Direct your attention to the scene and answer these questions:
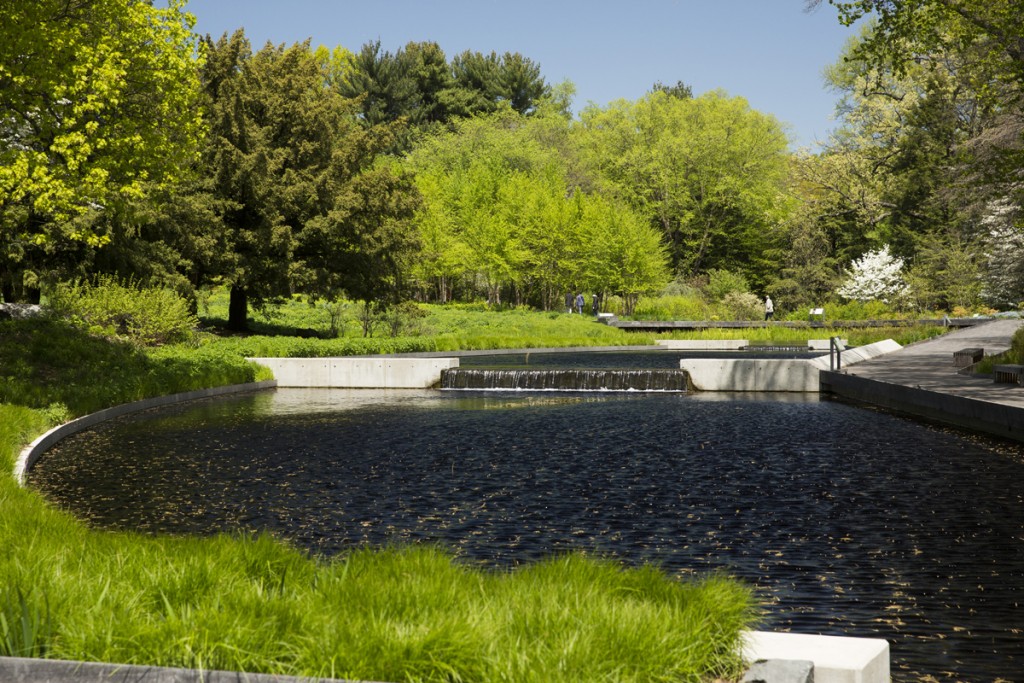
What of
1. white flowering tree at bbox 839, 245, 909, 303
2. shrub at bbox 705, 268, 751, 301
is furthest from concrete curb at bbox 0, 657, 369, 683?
shrub at bbox 705, 268, 751, 301

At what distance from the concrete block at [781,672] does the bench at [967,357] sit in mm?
23869

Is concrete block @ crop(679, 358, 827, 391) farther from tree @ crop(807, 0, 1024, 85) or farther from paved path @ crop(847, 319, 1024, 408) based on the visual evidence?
tree @ crop(807, 0, 1024, 85)

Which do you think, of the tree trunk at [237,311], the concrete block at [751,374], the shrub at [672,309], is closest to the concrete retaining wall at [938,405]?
the concrete block at [751,374]

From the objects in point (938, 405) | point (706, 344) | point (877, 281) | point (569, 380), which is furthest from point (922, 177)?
point (938, 405)

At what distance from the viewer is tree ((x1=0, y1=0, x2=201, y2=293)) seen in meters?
20.5

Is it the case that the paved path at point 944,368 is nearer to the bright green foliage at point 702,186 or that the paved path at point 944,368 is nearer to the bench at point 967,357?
the bench at point 967,357

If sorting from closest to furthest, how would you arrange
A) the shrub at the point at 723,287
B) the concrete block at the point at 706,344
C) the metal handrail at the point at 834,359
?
the metal handrail at the point at 834,359
the concrete block at the point at 706,344
the shrub at the point at 723,287

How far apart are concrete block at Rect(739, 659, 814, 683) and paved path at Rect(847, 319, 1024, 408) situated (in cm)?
1472

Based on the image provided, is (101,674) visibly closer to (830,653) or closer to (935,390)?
(830,653)

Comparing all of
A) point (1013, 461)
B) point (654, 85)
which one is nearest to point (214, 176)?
point (1013, 461)

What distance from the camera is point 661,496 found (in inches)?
483

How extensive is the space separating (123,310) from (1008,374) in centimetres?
2431

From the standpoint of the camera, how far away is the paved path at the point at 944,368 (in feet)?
66.5

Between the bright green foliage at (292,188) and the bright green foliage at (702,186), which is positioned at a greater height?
the bright green foliage at (702,186)
